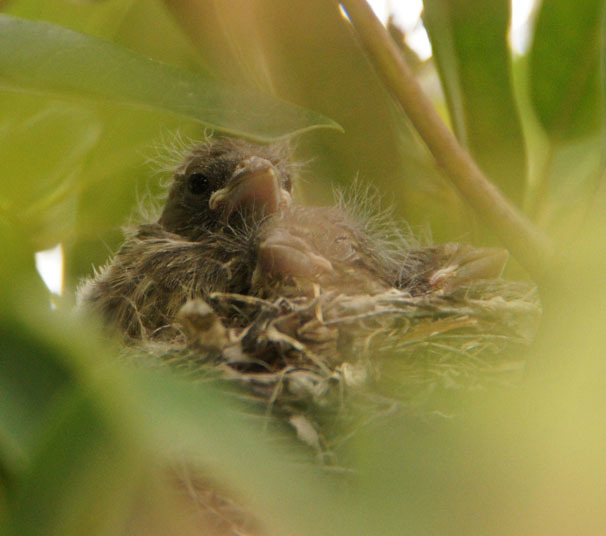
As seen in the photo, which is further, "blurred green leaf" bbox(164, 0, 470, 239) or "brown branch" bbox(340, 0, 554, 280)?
"blurred green leaf" bbox(164, 0, 470, 239)

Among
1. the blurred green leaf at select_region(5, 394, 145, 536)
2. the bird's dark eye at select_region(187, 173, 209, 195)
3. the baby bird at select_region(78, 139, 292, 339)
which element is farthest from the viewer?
the bird's dark eye at select_region(187, 173, 209, 195)

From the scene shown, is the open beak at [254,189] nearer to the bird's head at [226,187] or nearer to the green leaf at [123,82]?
the bird's head at [226,187]

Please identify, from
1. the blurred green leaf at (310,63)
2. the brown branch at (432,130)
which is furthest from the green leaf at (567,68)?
the brown branch at (432,130)

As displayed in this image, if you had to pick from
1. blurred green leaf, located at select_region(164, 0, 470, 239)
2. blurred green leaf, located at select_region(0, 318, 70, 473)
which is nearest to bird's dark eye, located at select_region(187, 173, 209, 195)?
blurred green leaf, located at select_region(164, 0, 470, 239)

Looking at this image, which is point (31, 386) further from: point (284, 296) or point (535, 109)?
point (535, 109)

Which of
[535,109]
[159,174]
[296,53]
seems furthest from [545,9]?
[159,174]

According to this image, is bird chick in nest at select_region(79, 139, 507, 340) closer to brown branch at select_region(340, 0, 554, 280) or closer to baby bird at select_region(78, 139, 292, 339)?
baby bird at select_region(78, 139, 292, 339)
